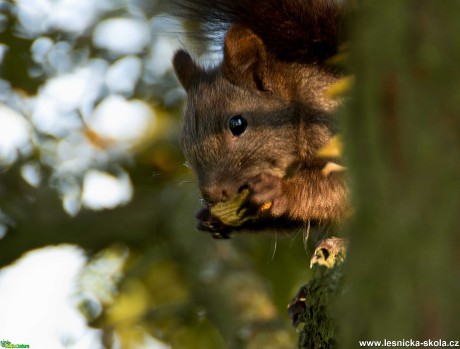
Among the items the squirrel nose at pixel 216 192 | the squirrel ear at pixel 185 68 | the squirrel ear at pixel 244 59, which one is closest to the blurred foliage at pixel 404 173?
the squirrel nose at pixel 216 192

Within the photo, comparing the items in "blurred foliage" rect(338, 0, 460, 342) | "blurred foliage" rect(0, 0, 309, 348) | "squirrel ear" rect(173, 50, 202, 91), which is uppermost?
"blurred foliage" rect(338, 0, 460, 342)

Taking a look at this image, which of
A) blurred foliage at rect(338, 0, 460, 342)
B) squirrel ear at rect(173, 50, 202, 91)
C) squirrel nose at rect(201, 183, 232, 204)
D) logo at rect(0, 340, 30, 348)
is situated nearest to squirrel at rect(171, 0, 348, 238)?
squirrel nose at rect(201, 183, 232, 204)

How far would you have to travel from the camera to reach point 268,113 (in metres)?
2.89

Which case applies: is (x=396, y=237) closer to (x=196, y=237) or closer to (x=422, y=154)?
(x=422, y=154)

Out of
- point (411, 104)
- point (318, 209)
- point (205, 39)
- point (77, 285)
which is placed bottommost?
point (77, 285)

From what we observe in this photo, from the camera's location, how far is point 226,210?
2.64 meters

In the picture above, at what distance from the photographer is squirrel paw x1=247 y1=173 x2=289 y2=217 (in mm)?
2646

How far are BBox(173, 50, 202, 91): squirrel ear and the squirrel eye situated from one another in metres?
0.39

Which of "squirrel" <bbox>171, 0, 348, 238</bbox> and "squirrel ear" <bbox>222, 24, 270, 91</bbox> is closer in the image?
"squirrel" <bbox>171, 0, 348, 238</bbox>

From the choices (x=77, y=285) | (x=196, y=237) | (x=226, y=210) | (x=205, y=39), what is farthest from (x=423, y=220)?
(x=77, y=285)

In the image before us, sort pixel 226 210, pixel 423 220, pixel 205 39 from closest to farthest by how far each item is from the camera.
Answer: pixel 423 220
pixel 226 210
pixel 205 39

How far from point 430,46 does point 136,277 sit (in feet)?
9.61

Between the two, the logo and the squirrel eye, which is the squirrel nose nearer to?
the squirrel eye

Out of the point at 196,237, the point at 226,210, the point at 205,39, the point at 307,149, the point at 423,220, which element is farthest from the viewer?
the point at 196,237
